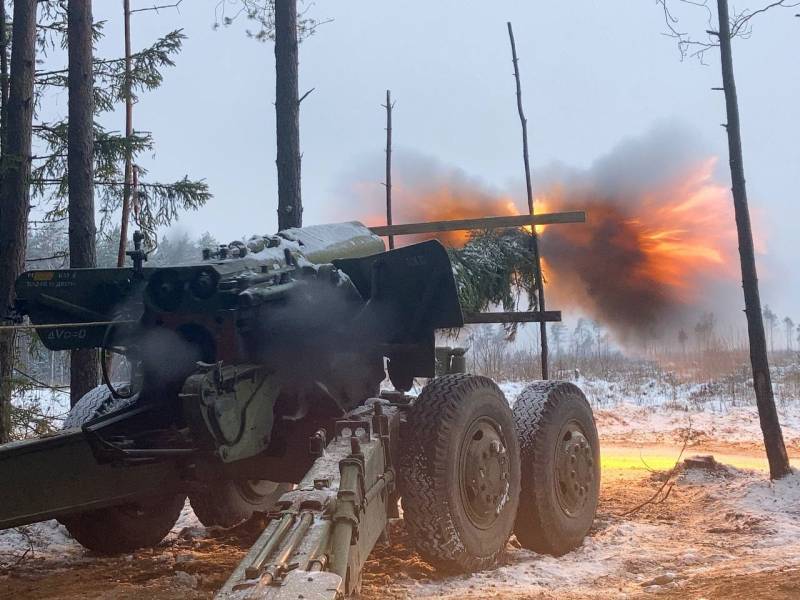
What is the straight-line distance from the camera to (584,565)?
556 cm

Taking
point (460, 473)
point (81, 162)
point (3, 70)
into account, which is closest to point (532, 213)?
point (81, 162)

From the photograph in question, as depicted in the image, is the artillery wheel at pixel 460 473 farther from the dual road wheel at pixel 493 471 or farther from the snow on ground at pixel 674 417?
the snow on ground at pixel 674 417

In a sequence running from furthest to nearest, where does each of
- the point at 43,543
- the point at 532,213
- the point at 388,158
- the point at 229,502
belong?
the point at 388,158 → the point at 532,213 → the point at 229,502 → the point at 43,543

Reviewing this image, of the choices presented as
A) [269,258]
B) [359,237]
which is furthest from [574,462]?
[269,258]

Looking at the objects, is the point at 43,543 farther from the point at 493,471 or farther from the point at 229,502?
the point at 493,471

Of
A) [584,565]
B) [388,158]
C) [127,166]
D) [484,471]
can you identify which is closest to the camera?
[484,471]

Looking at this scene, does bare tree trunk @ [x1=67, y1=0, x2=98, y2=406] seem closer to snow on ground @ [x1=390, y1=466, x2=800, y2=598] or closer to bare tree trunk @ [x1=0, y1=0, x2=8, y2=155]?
bare tree trunk @ [x1=0, y1=0, x2=8, y2=155]

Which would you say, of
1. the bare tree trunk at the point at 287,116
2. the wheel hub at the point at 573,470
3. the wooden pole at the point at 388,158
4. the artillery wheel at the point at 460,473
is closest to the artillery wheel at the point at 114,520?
the artillery wheel at the point at 460,473

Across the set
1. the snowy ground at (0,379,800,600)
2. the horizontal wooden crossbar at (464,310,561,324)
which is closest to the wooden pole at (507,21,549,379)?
the horizontal wooden crossbar at (464,310,561,324)

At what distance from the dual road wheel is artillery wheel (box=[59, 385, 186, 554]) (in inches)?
90.3

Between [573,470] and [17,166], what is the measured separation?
770cm

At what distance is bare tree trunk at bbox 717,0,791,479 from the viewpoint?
9469 mm

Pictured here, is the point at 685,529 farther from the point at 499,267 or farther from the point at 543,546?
the point at 499,267

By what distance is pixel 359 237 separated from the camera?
6652mm
